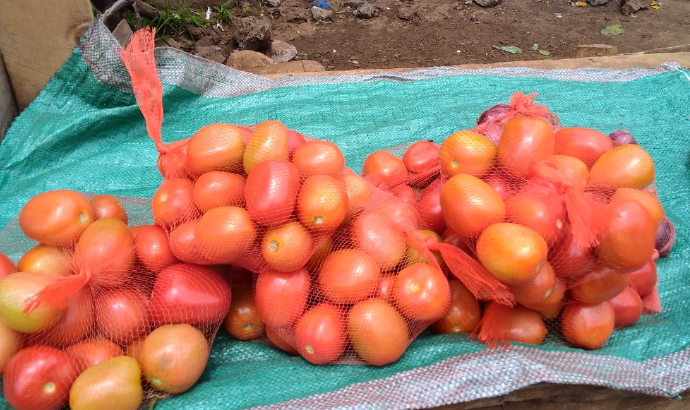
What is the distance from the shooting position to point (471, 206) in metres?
1.51

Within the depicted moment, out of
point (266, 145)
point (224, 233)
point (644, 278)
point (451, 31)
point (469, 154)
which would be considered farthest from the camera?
point (451, 31)

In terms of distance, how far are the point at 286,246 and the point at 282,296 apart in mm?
164

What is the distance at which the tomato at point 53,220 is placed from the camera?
1.64m

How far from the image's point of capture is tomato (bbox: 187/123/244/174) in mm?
1663

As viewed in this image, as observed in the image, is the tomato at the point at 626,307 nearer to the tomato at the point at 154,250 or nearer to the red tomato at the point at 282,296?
the red tomato at the point at 282,296

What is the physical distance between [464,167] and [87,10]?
252 centimetres

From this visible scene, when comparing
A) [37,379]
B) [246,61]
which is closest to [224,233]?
[37,379]

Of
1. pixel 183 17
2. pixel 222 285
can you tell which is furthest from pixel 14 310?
pixel 183 17

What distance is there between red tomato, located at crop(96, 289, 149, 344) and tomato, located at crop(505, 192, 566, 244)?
43.0 inches

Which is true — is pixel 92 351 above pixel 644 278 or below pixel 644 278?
above

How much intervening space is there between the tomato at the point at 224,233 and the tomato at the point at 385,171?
2.20 ft

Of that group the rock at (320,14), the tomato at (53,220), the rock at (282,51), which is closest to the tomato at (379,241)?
the tomato at (53,220)

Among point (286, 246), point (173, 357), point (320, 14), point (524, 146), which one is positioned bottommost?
point (320, 14)

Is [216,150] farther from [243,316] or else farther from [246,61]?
[246,61]
